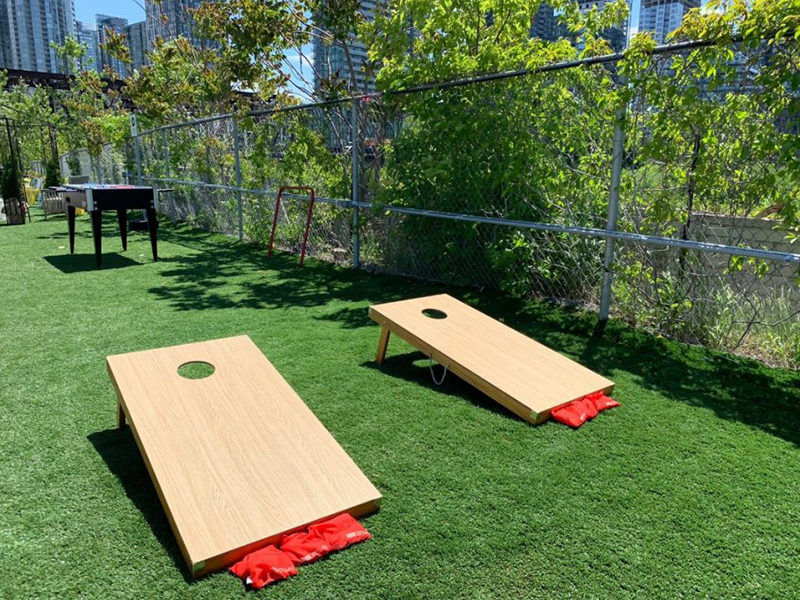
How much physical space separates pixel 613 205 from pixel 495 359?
6.37 ft

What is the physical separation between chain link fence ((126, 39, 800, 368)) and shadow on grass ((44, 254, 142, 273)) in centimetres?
303

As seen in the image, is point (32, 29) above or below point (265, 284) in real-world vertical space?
above

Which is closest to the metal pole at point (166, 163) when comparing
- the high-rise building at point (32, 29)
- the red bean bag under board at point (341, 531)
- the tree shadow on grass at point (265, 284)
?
the tree shadow on grass at point (265, 284)

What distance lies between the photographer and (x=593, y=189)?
5.06 metres

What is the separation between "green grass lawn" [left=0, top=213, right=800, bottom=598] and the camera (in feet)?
6.90


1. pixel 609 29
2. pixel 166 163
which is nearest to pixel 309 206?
pixel 609 29

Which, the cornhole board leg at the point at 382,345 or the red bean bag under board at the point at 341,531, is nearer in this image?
the red bean bag under board at the point at 341,531

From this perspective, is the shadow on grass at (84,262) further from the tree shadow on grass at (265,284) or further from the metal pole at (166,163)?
the metal pole at (166,163)

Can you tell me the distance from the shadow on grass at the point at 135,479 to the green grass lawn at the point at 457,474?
0.03 ft

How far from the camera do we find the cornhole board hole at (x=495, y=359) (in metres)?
3.37

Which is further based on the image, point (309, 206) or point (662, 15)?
point (309, 206)

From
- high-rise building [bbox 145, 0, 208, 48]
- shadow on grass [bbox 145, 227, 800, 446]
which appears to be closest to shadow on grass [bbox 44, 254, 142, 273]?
shadow on grass [bbox 145, 227, 800, 446]

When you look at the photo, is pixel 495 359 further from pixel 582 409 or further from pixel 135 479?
pixel 135 479

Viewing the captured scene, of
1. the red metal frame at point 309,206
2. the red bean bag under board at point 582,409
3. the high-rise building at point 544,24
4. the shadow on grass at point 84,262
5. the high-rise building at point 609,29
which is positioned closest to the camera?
the red bean bag under board at point 582,409
